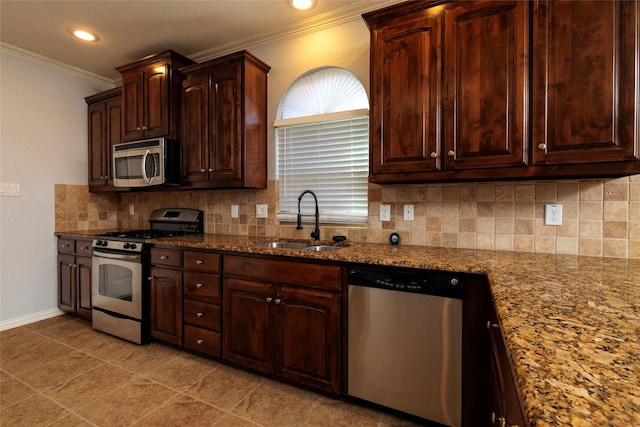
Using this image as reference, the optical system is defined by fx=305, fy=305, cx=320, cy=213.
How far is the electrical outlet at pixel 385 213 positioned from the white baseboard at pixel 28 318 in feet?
11.9

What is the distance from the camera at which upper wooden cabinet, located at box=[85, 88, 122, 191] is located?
3350 millimetres

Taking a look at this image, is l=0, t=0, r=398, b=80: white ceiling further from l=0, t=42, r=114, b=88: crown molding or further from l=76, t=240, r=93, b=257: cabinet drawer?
l=76, t=240, r=93, b=257: cabinet drawer

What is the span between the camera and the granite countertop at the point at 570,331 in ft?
1.49

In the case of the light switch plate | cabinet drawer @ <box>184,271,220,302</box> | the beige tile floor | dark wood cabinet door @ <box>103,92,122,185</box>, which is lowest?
the beige tile floor

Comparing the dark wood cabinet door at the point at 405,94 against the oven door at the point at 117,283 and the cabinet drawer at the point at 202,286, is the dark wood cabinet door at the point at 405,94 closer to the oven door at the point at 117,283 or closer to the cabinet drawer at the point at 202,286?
the cabinet drawer at the point at 202,286

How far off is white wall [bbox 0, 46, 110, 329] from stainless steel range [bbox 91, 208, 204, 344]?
85 centimetres

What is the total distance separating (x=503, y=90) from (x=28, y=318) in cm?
457

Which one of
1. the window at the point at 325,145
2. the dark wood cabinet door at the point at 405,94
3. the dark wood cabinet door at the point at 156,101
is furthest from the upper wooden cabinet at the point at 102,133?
the dark wood cabinet door at the point at 405,94

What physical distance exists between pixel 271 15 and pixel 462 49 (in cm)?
155

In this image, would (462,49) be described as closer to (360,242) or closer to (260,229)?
(360,242)

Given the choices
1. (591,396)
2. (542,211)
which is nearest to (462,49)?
(542,211)

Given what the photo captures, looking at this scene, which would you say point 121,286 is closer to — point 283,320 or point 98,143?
point 283,320

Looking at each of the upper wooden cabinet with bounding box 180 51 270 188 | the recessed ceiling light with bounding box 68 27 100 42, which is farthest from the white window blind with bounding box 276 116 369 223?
the recessed ceiling light with bounding box 68 27 100 42

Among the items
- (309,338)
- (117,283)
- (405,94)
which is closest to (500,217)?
(405,94)
